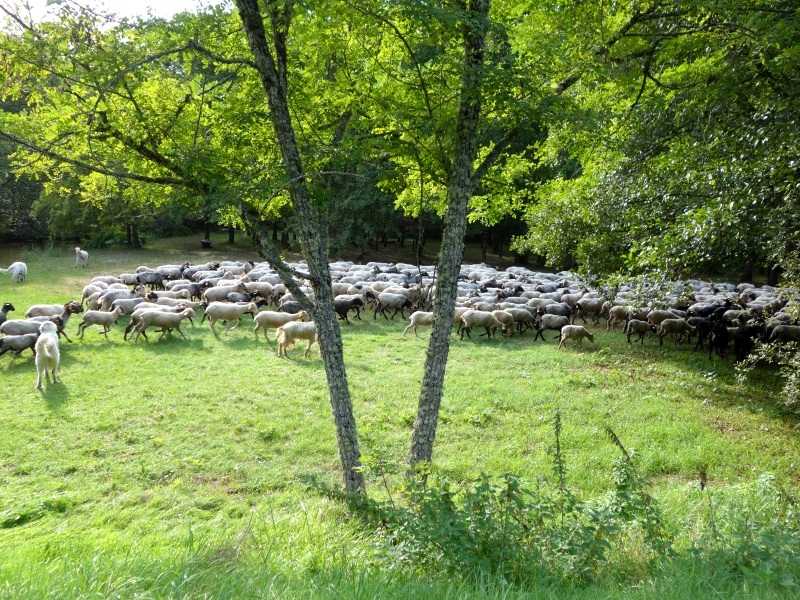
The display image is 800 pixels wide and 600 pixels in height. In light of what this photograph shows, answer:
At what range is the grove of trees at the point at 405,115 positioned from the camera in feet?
17.0

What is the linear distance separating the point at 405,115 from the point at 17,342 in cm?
1132

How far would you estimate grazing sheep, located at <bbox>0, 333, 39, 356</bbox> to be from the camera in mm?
11828

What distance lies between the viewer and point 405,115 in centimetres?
577

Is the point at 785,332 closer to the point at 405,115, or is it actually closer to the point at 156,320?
the point at 405,115

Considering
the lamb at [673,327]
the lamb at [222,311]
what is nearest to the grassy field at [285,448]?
the lamb at [222,311]

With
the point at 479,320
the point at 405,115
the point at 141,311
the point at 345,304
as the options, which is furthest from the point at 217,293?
the point at 405,115

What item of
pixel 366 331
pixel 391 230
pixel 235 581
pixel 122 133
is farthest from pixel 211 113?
pixel 391 230

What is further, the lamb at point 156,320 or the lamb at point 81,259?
the lamb at point 81,259

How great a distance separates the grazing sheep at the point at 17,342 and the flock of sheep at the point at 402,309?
2 cm

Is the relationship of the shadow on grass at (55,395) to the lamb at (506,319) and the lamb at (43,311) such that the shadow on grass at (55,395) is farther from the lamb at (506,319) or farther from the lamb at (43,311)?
the lamb at (506,319)

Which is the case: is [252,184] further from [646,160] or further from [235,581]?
[646,160]

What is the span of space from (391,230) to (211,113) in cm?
3041

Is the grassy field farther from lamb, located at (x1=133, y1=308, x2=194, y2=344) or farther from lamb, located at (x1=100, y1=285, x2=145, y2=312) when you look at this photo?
lamb, located at (x1=100, y1=285, x2=145, y2=312)

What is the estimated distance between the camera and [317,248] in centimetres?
564
